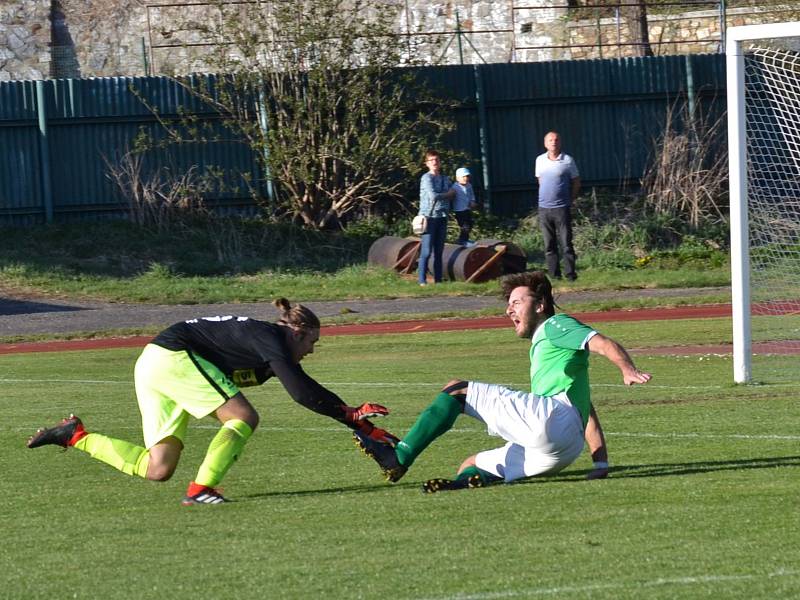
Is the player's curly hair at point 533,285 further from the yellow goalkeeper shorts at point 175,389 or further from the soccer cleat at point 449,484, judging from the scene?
the yellow goalkeeper shorts at point 175,389

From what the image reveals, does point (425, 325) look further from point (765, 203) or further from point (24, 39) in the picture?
point (24, 39)

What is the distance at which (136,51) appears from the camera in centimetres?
3816

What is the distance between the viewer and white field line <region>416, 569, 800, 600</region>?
5844 mm

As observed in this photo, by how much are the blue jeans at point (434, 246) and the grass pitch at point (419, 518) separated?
10.8 meters

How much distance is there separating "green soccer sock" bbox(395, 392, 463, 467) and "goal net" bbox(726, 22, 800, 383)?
218 inches

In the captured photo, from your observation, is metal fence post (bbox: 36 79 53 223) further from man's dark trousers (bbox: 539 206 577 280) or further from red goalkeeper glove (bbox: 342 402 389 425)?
red goalkeeper glove (bbox: 342 402 389 425)

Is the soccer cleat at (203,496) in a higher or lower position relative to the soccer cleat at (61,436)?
lower

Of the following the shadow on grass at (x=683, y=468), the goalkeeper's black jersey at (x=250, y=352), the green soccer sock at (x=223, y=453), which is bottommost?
the shadow on grass at (x=683, y=468)

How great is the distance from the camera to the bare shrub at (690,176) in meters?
29.0

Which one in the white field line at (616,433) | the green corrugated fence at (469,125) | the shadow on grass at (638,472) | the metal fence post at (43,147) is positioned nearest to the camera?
the shadow on grass at (638,472)

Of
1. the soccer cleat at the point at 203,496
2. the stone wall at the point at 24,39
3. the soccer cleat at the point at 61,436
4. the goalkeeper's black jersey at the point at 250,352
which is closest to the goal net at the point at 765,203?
the goalkeeper's black jersey at the point at 250,352

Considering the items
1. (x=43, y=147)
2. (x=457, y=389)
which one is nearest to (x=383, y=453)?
(x=457, y=389)

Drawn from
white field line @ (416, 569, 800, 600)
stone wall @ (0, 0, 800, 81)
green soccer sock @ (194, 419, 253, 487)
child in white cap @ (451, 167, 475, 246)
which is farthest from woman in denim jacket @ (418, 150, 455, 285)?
white field line @ (416, 569, 800, 600)

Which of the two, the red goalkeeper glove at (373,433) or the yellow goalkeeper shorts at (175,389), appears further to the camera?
the red goalkeeper glove at (373,433)
